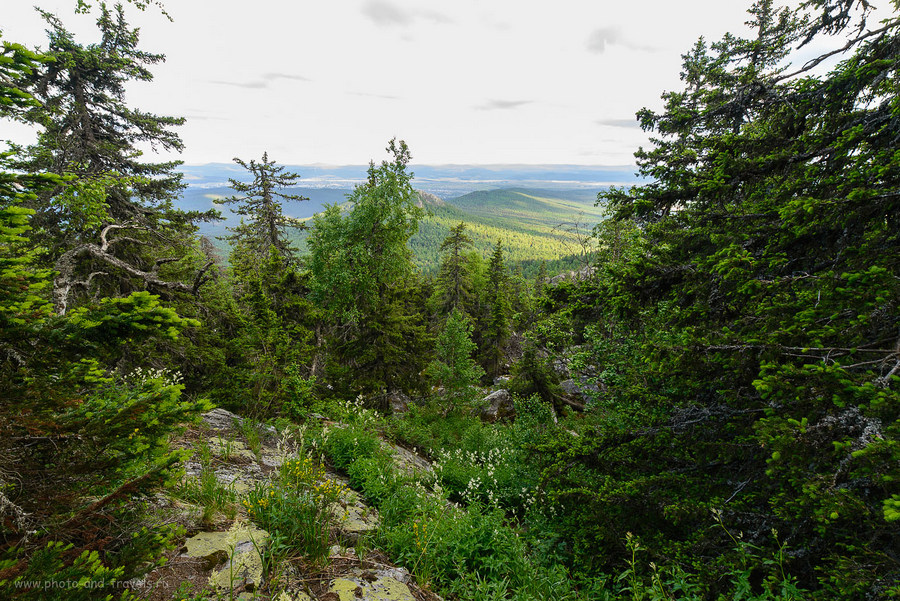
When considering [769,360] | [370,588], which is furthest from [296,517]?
[769,360]

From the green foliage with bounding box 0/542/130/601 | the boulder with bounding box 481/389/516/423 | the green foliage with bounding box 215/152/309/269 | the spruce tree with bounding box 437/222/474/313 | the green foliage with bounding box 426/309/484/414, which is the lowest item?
the boulder with bounding box 481/389/516/423

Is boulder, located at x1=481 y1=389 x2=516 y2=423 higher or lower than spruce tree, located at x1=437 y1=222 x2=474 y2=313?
lower

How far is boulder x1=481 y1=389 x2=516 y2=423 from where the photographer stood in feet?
66.0

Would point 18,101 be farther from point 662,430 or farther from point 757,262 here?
point 662,430

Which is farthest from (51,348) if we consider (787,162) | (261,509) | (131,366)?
(131,366)

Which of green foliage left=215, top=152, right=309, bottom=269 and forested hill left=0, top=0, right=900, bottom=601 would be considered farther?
green foliage left=215, top=152, right=309, bottom=269

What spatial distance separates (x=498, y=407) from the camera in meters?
20.7

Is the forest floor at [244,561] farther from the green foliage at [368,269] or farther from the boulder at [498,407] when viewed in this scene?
the boulder at [498,407]

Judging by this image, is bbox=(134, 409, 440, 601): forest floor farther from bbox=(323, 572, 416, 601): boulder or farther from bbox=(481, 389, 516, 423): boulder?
bbox=(481, 389, 516, 423): boulder

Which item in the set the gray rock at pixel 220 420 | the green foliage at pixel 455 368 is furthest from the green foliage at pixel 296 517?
the green foliage at pixel 455 368

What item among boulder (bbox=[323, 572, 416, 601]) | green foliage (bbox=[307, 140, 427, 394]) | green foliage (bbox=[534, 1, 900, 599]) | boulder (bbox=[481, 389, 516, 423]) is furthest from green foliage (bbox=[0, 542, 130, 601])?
boulder (bbox=[481, 389, 516, 423])

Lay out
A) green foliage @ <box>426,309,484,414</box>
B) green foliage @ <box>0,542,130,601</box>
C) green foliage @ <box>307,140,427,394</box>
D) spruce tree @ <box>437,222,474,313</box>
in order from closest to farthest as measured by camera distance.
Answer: green foliage @ <box>0,542,130,601</box> < green foliage @ <box>307,140,427,394</box> < green foliage @ <box>426,309,484,414</box> < spruce tree @ <box>437,222,474,313</box>

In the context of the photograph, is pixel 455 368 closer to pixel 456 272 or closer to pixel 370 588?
pixel 456 272

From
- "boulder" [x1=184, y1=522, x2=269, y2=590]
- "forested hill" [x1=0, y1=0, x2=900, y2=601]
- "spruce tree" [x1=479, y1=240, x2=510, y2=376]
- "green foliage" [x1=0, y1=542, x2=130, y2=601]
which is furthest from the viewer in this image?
"spruce tree" [x1=479, y1=240, x2=510, y2=376]
